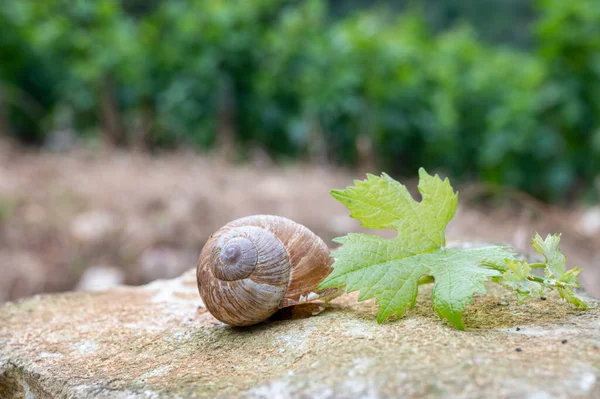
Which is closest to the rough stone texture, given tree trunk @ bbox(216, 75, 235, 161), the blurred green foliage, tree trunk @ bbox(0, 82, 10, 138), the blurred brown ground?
the blurred brown ground

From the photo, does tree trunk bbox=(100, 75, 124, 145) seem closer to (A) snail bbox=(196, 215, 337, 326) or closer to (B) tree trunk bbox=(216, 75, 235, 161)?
(B) tree trunk bbox=(216, 75, 235, 161)

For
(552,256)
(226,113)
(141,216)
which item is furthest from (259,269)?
(226,113)

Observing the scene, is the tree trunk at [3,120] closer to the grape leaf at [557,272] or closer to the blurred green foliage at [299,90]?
the blurred green foliage at [299,90]

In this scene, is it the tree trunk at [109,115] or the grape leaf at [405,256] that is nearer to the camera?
the grape leaf at [405,256]

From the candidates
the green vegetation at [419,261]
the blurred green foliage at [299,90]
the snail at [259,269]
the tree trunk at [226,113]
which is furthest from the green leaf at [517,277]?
the tree trunk at [226,113]

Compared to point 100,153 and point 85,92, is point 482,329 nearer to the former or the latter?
point 100,153

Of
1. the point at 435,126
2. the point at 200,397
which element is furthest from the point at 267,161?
the point at 200,397
